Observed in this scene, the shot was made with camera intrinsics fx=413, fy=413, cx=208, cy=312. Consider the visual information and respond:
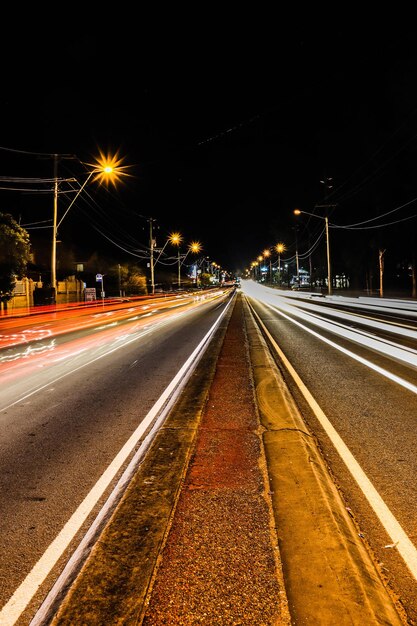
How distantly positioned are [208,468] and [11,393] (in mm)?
4844

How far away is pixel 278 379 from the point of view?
26.5 ft

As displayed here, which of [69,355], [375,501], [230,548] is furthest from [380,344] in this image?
[230,548]

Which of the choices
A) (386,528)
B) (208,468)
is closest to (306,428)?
(208,468)

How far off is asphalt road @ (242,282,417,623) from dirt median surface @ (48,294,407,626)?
16 centimetres

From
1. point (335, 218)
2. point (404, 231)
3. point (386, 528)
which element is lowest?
point (386, 528)

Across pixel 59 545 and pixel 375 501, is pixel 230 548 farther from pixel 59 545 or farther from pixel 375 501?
pixel 375 501

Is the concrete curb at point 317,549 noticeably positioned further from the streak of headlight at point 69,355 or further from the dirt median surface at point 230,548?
the streak of headlight at point 69,355

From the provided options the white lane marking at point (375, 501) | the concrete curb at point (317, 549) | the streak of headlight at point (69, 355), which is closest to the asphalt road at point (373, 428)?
the white lane marking at point (375, 501)

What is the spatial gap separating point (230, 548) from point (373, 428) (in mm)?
3190

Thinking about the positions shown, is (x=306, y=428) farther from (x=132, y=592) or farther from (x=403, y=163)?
(x=403, y=163)

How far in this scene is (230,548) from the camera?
2.83 meters

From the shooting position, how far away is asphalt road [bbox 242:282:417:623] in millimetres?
2938

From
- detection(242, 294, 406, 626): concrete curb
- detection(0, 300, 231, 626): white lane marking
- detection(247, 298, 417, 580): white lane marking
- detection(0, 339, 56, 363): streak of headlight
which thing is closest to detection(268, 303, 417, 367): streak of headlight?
detection(247, 298, 417, 580): white lane marking

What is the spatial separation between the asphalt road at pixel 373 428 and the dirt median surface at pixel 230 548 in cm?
16
